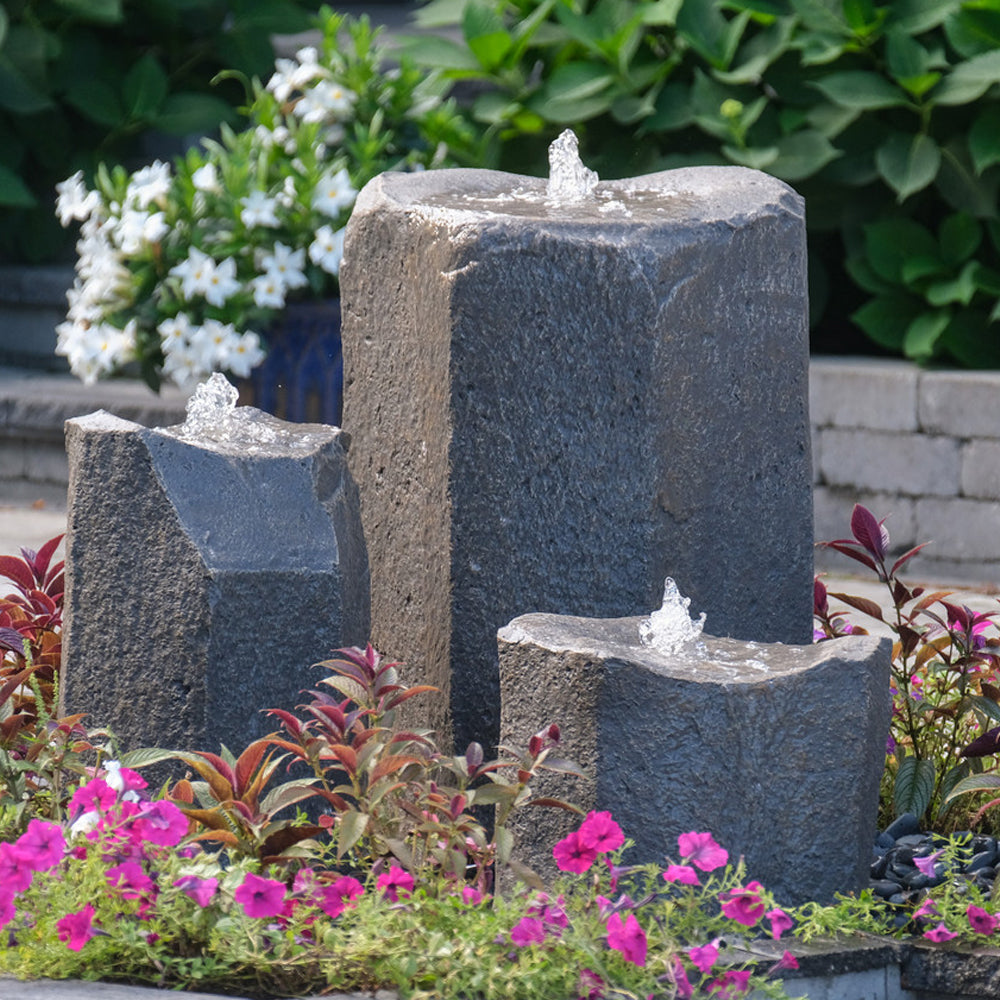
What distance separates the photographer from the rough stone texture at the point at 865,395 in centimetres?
535

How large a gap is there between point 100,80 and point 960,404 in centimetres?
352

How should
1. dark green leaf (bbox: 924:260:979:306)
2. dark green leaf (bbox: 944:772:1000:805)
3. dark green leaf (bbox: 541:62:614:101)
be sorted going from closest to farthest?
dark green leaf (bbox: 944:772:1000:805), dark green leaf (bbox: 924:260:979:306), dark green leaf (bbox: 541:62:614:101)

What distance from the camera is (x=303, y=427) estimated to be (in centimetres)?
284

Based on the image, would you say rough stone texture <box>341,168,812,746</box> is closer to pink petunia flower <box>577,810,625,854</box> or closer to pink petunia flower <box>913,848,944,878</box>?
pink petunia flower <box>913,848,944,878</box>

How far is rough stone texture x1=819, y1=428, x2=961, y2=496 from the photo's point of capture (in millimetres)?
5336

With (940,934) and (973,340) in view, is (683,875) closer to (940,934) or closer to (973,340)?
(940,934)

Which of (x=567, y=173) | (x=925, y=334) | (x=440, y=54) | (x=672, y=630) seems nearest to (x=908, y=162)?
(x=925, y=334)

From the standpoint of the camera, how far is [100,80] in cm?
673

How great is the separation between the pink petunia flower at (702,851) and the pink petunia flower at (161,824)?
0.61 meters

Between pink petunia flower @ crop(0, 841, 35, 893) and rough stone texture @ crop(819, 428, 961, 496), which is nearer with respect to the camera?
pink petunia flower @ crop(0, 841, 35, 893)

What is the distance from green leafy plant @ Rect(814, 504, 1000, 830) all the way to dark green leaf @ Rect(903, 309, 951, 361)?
229 centimetres

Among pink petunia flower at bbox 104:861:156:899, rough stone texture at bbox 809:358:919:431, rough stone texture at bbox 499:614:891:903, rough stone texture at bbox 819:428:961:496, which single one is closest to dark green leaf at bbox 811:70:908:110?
rough stone texture at bbox 809:358:919:431

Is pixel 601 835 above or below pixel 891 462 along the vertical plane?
below

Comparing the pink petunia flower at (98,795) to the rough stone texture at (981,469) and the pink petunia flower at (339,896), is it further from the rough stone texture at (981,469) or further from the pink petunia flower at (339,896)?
the rough stone texture at (981,469)
